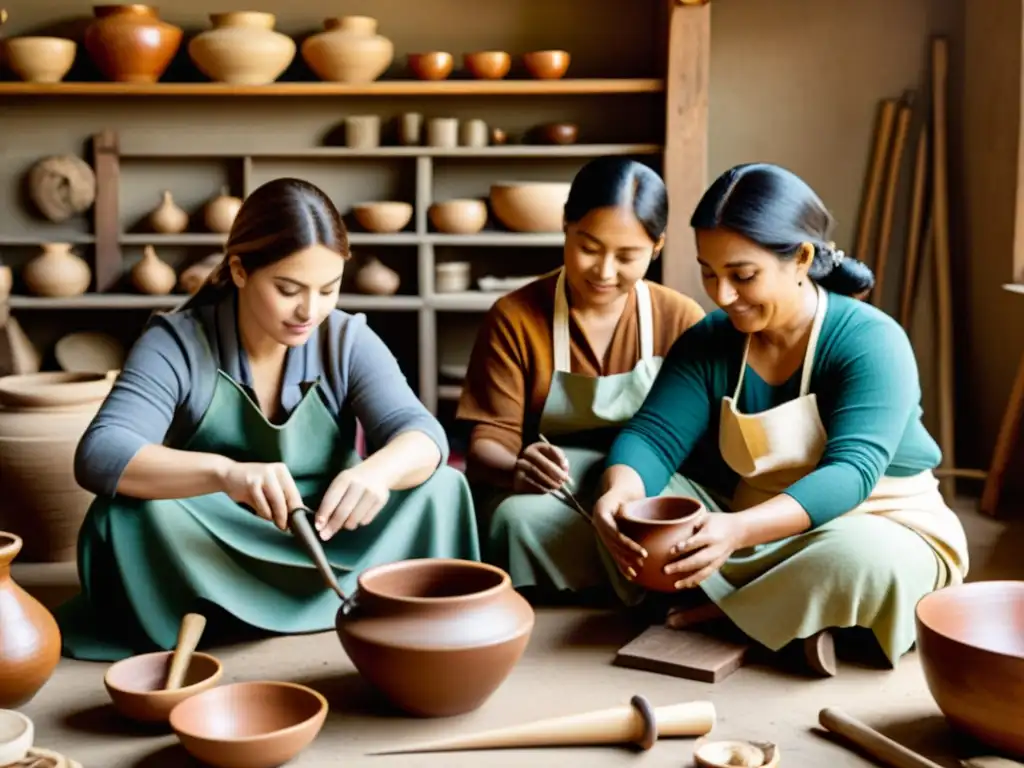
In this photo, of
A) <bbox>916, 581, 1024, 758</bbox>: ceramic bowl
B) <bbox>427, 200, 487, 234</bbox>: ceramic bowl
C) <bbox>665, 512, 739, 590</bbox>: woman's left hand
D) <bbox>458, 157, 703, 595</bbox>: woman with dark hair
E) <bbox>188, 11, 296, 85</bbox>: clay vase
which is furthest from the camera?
<bbox>427, 200, 487, 234</bbox>: ceramic bowl

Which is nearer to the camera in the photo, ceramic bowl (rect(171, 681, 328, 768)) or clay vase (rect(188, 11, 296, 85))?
ceramic bowl (rect(171, 681, 328, 768))

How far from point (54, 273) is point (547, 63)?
2126 millimetres

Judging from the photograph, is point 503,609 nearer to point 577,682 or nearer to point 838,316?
point 577,682

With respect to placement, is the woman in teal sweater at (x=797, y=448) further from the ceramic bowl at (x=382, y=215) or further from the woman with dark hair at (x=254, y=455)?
the ceramic bowl at (x=382, y=215)

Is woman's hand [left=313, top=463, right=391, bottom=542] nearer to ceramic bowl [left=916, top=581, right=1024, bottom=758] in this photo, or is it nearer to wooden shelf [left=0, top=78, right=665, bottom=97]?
ceramic bowl [left=916, top=581, right=1024, bottom=758]

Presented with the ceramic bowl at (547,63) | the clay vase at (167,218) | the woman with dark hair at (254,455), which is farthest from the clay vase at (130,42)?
the woman with dark hair at (254,455)

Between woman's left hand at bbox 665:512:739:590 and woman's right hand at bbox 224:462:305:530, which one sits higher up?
woman's right hand at bbox 224:462:305:530

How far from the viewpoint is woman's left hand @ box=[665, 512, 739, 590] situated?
273 centimetres

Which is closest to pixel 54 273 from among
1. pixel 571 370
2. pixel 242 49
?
pixel 242 49

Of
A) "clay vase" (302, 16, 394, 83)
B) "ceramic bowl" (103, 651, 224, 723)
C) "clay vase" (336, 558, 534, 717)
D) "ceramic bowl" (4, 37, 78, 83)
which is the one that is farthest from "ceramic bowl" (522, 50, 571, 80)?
"ceramic bowl" (103, 651, 224, 723)

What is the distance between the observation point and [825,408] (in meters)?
3.02

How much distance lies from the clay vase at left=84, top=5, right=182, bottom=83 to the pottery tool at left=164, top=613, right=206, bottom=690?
10.0 feet

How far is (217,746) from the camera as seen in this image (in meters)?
2.34

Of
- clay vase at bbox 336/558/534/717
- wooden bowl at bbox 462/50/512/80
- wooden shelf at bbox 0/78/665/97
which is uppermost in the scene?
wooden bowl at bbox 462/50/512/80
